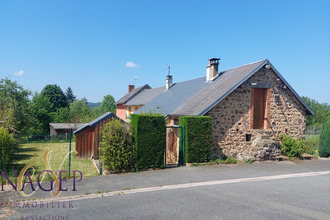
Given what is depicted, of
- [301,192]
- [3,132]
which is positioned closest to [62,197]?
[3,132]

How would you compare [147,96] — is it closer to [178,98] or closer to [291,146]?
[178,98]

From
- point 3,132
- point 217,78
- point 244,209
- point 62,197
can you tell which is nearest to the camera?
point 244,209

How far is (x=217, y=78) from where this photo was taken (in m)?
16.4

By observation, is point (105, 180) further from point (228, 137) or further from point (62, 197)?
point (228, 137)

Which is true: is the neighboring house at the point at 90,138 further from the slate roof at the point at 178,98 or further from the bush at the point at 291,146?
the bush at the point at 291,146

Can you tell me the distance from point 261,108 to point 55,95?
52336mm

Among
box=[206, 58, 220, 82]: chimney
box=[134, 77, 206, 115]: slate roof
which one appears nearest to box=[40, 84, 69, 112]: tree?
box=[134, 77, 206, 115]: slate roof

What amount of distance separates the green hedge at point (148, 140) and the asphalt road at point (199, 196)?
22.4 inches

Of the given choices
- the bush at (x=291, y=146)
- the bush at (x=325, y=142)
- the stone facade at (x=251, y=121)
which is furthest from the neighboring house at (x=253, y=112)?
the bush at (x=325, y=142)

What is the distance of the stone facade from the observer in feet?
40.0

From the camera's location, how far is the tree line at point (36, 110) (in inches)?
766

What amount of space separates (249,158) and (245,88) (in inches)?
146

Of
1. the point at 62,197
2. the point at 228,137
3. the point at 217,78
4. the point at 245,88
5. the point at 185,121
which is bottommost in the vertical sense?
the point at 62,197

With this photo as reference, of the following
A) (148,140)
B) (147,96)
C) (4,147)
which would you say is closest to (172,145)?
(148,140)
